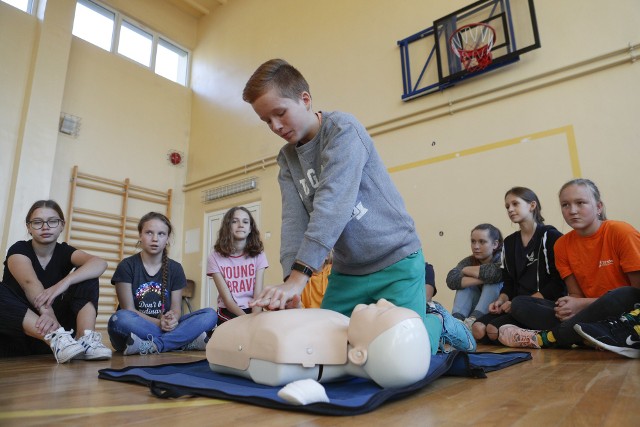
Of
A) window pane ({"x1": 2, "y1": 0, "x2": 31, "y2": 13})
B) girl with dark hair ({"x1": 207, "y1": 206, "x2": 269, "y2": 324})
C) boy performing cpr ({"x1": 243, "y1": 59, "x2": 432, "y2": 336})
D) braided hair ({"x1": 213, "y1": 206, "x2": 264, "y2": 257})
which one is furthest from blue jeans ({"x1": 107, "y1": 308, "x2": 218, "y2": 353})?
window pane ({"x1": 2, "y1": 0, "x2": 31, "y2": 13})

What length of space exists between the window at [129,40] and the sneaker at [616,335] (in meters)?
6.11

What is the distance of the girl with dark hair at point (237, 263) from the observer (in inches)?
105

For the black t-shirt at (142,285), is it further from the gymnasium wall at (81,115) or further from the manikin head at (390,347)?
the gymnasium wall at (81,115)

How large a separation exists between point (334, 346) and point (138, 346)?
1.52 m

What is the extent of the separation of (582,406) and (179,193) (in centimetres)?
585

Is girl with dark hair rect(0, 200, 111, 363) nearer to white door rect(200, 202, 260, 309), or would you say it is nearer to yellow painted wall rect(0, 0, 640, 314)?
yellow painted wall rect(0, 0, 640, 314)

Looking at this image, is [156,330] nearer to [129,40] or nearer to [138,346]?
[138,346]

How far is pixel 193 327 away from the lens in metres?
2.28

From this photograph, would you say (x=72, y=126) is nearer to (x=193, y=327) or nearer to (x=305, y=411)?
(x=193, y=327)

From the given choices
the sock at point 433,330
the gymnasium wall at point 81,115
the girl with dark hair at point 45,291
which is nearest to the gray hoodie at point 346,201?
the sock at point 433,330

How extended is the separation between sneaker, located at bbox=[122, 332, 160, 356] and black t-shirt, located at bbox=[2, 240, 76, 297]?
0.48 meters

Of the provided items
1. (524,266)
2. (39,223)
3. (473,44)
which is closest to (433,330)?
(524,266)

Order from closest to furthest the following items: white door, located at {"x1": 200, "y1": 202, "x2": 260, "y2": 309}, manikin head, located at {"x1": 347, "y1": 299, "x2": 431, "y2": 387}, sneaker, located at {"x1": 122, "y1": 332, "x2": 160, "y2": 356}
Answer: manikin head, located at {"x1": 347, "y1": 299, "x2": 431, "y2": 387} < sneaker, located at {"x1": 122, "y1": 332, "x2": 160, "y2": 356} < white door, located at {"x1": 200, "y1": 202, "x2": 260, "y2": 309}

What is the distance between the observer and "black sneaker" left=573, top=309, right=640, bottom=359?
1.35m
